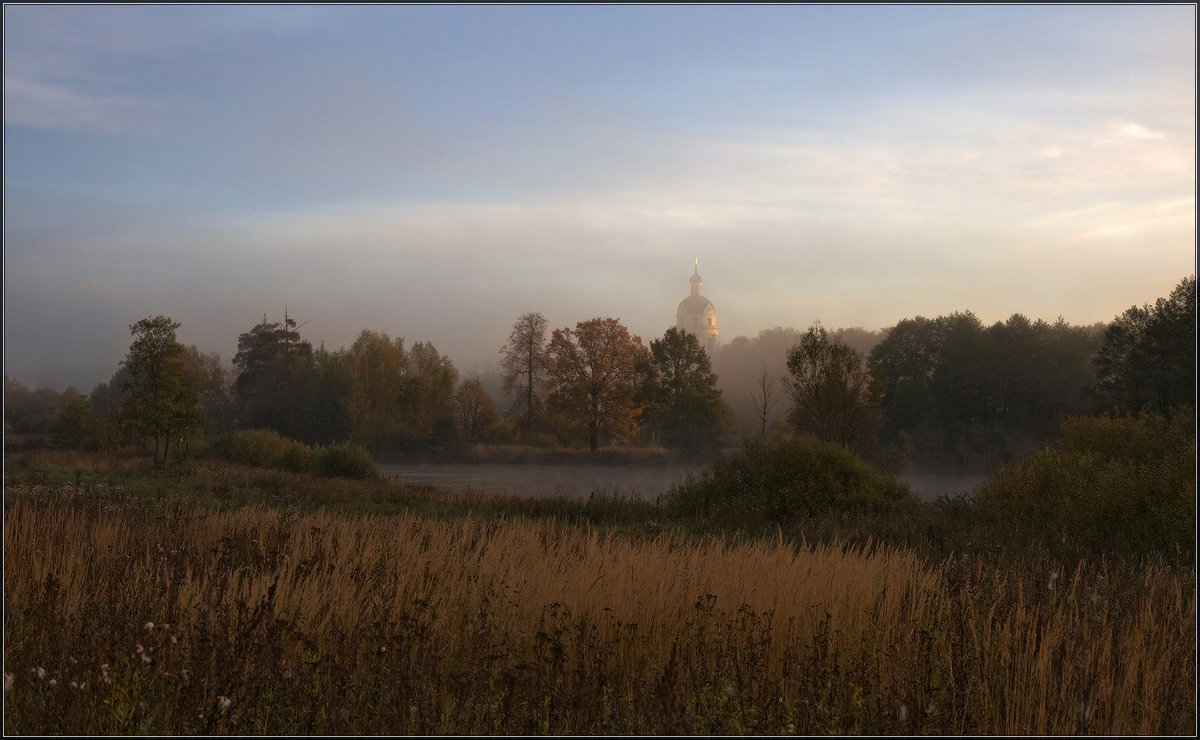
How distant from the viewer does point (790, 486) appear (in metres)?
21.8

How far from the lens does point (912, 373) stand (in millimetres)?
47562

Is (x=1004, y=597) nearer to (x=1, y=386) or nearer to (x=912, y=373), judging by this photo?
(x=1, y=386)

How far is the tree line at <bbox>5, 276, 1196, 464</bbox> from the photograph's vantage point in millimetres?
31031

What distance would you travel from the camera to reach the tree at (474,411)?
57.1 meters

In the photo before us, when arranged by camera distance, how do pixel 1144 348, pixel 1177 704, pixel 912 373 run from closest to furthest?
pixel 1177 704 < pixel 1144 348 < pixel 912 373

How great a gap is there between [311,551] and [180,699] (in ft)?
14.7

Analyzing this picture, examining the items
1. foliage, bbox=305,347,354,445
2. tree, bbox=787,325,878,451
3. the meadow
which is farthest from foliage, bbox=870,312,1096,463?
the meadow

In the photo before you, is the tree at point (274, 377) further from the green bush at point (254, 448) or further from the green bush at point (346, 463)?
the green bush at point (346, 463)

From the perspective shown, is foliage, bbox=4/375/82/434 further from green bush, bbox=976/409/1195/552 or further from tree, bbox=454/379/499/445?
green bush, bbox=976/409/1195/552

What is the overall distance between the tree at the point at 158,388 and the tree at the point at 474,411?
25.1 meters

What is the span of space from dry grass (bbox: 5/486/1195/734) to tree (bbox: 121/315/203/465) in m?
25.7

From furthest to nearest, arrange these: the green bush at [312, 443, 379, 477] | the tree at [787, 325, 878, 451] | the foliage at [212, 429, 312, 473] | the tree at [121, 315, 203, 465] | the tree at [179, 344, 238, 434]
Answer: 1. the tree at [179, 344, 238, 434]
2. the foliage at [212, 429, 312, 473]
3. the green bush at [312, 443, 379, 477]
4. the tree at [121, 315, 203, 465]
5. the tree at [787, 325, 878, 451]

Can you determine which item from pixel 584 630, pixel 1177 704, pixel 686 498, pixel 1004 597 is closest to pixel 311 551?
pixel 584 630

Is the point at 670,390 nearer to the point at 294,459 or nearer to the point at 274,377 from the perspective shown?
the point at 294,459
